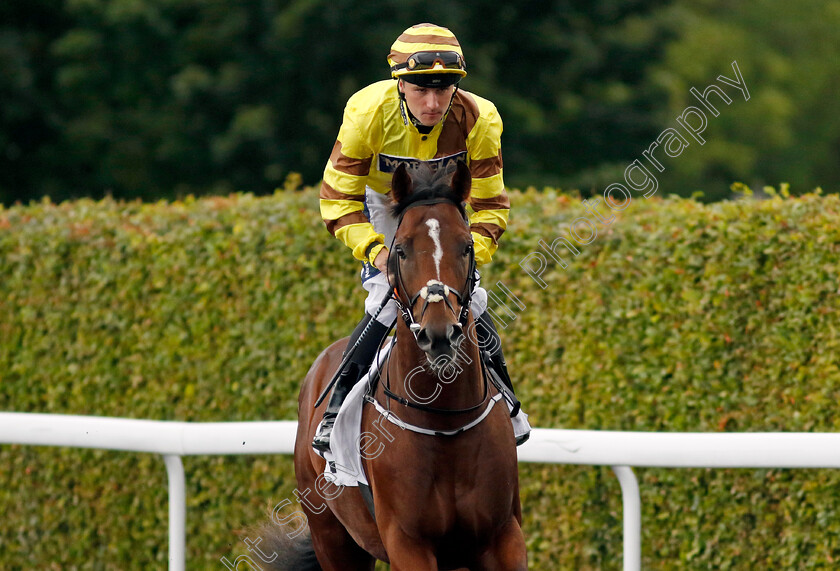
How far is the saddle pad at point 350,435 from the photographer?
13.6 feet

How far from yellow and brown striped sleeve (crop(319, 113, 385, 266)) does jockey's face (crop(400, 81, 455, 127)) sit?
0.25 m

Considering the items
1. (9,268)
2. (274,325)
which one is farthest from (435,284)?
(9,268)

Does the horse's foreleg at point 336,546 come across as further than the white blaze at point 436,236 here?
Yes

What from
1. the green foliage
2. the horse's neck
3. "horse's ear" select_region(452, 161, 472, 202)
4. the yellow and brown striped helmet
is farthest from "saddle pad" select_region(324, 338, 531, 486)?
the green foliage

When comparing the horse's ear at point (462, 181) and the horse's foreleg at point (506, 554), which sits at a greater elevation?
the horse's ear at point (462, 181)

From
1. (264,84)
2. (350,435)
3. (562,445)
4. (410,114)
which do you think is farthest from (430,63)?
(264,84)

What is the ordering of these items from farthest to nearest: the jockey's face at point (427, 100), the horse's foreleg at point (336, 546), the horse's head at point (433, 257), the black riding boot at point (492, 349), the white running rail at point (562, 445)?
the horse's foreleg at point (336, 546), the white running rail at point (562, 445), the black riding boot at point (492, 349), the jockey's face at point (427, 100), the horse's head at point (433, 257)

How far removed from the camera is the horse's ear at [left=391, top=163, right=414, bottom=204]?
3666 mm

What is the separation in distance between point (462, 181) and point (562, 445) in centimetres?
166

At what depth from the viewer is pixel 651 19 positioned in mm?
17609

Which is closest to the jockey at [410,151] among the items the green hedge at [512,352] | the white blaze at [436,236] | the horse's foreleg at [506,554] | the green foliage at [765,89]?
the white blaze at [436,236]

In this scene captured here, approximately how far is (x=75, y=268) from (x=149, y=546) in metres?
1.81

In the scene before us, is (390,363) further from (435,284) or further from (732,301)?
(732,301)

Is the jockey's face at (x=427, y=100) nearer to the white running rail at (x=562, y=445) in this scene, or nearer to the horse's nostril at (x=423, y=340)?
the horse's nostril at (x=423, y=340)
